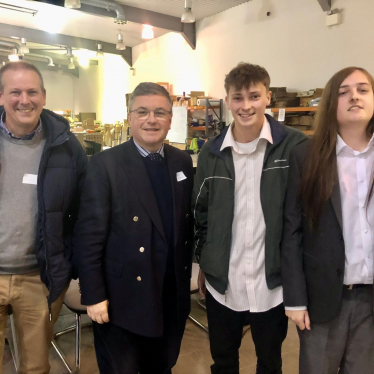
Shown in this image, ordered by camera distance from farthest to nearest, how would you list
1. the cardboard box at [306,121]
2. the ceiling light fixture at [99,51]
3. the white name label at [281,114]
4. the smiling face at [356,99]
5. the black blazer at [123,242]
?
the ceiling light fixture at [99,51], the white name label at [281,114], the cardboard box at [306,121], the black blazer at [123,242], the smiling face at [356,99]

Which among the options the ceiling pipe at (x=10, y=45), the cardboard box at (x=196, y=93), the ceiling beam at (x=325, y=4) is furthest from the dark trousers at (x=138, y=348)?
the ceiling pipe at (x=10, y=45)

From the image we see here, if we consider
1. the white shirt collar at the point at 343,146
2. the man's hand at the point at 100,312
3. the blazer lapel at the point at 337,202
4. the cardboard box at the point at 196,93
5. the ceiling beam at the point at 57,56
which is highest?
the ceiling beam at the point at 57,56

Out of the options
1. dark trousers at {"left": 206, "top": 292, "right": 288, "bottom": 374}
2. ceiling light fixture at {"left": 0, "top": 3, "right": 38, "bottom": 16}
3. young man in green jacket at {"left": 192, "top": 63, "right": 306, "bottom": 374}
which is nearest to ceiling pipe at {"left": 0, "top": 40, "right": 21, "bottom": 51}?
ceiling light fixture at {"left": 0, "top": 3, "right": 38, "bottom": 16}

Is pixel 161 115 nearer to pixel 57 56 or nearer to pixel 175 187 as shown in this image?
pixel 175 187

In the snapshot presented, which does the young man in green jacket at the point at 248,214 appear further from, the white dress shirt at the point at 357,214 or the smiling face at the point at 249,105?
the white dress shirt at the point at 357,214

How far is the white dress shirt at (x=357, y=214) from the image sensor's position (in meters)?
1.22

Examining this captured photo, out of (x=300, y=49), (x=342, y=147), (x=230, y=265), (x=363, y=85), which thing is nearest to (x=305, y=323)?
(x=230, y=265)

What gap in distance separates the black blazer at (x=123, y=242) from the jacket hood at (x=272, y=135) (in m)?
0.33

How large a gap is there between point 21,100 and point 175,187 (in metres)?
0.79

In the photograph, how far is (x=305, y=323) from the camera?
1320mm

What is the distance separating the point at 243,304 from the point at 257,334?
0.16m

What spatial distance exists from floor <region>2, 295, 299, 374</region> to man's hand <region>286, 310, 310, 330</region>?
103cm

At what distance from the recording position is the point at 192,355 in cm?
230

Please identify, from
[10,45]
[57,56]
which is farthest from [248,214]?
[57,56]
